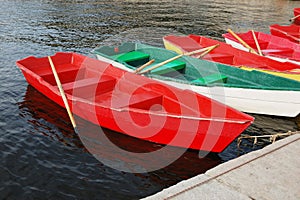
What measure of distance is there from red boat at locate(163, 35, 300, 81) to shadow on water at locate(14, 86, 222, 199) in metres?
6.37

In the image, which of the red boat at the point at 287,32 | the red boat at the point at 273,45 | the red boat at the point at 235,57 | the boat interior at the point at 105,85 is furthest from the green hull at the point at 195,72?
the red boat at the point at 287,32

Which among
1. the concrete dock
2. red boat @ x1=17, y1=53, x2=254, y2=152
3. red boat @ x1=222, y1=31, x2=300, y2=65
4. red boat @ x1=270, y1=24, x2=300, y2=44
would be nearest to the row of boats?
red boat @ x1=17, y1=53, x2=254, y2=152

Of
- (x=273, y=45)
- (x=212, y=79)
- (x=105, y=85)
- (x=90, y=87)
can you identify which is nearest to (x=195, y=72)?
(x=212, y=79)

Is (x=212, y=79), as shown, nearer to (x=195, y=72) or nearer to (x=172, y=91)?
(x=195, y=72)

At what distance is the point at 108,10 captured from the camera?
3662cm

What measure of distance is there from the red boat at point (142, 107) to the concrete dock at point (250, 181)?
1.90 m

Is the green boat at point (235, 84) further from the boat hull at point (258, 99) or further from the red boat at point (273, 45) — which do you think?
the red boat at point (273, 45)

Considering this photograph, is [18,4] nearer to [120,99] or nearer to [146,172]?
[120,99]

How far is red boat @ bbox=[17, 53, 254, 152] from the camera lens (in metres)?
9.32

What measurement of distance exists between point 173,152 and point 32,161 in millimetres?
4463

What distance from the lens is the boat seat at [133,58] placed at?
16234mm

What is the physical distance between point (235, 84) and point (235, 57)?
3.51m

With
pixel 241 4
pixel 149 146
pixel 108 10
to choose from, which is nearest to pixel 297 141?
pixel 149 146

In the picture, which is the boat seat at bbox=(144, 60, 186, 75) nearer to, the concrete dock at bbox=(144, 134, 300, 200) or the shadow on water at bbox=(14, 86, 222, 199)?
the shadow on water at bbox=(14, 86, 222, 199)
